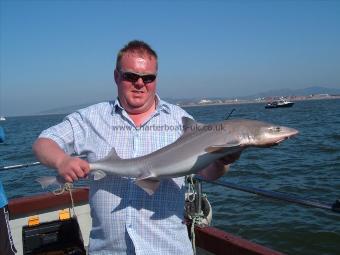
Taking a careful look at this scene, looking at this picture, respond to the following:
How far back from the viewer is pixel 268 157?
2047 centimetres

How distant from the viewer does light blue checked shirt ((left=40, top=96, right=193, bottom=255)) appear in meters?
3.24

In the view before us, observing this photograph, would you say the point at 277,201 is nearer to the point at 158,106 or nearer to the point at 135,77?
the point at 158,106

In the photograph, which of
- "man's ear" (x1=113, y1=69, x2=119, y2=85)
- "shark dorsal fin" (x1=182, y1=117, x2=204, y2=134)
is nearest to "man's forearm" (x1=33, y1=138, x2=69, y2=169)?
"man's ear" (x1=113, y1=69, x2=119, y2=85)

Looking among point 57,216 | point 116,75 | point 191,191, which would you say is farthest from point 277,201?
point 116,75

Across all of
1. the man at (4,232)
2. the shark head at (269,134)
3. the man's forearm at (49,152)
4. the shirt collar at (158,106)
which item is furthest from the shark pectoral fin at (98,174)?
the man at (4,232)

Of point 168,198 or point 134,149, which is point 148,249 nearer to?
point 168,198

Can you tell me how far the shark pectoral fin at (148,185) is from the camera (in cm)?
318

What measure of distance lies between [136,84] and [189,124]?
0.57 metres

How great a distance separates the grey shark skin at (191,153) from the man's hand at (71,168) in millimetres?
159

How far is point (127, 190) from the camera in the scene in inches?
131

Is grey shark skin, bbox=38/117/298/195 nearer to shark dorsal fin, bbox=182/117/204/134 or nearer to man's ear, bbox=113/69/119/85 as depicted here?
shark dorsal fin, bbox=182/117/204/134

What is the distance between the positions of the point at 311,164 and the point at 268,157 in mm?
2962

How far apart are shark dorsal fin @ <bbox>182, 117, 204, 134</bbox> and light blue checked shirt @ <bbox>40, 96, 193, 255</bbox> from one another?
130mm

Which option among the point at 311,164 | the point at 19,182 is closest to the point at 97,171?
the point at 19,182
